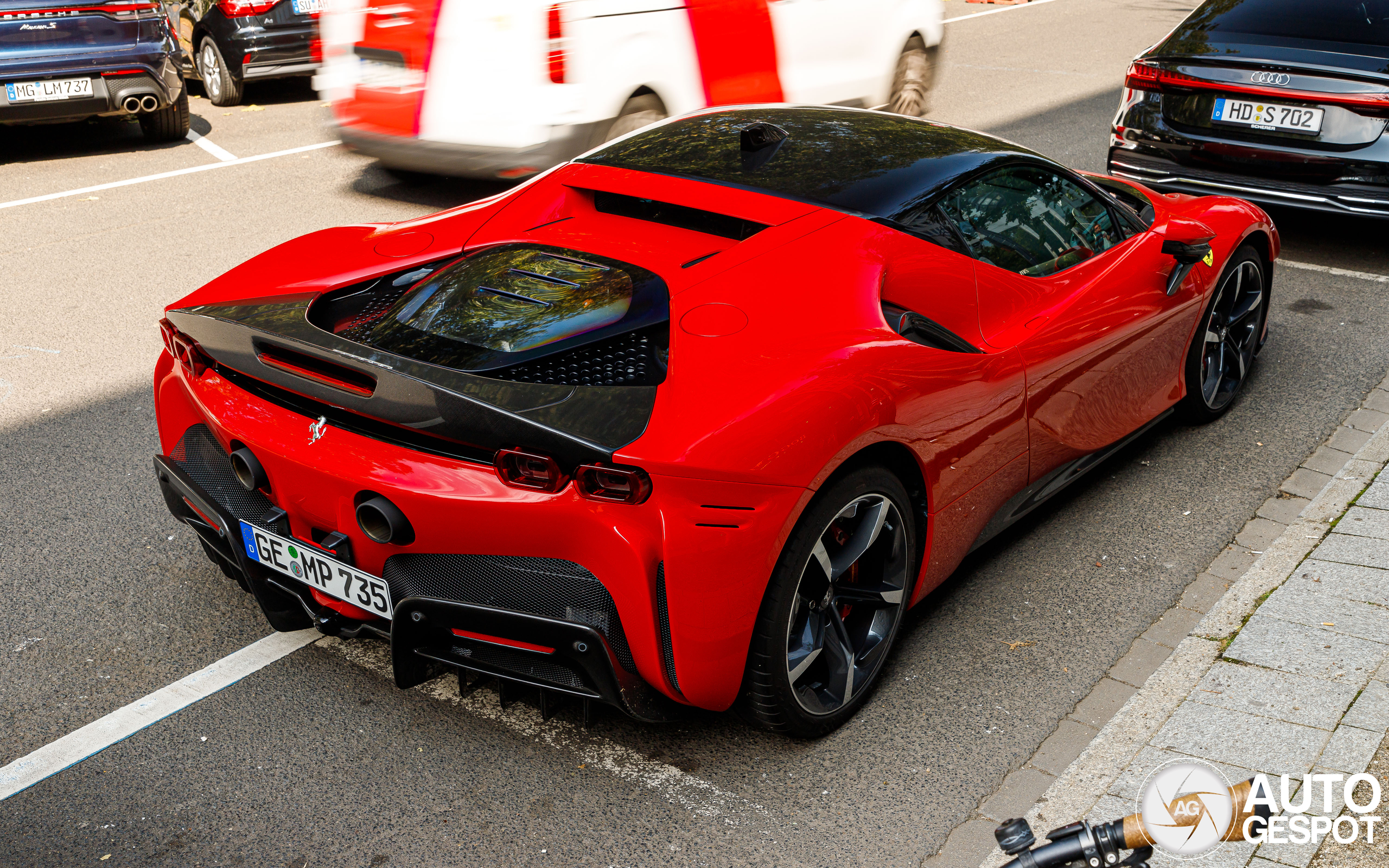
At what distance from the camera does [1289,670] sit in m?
3.15

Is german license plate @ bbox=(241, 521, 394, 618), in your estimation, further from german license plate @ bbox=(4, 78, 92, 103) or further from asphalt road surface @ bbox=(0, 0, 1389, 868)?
german license plate @ bbox=(4, 78, 92, 103)

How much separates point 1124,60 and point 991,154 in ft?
35.5

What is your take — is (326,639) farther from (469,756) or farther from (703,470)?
(703,470)

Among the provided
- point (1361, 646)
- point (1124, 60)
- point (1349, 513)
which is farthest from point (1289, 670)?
point (1124, 60)

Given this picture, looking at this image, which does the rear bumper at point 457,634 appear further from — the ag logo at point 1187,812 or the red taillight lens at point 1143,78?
the red taillight lens at point 1143,78

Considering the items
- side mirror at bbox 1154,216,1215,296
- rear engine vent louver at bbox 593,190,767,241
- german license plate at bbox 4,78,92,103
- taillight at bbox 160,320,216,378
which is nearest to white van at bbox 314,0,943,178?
german license plate at bbox 4,78,92,103

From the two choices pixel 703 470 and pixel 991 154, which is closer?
pixel 703 470

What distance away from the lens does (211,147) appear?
9.70 metres

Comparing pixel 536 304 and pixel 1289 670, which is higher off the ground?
pixel 536 304

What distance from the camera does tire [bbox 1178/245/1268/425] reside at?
4508 millimetres

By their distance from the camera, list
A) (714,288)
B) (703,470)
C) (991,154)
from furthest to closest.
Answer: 1. (991,154)
2. (714,288)
3. (703,470)

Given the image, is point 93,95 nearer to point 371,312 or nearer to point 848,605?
point 371,312

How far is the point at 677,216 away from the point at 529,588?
1.32m

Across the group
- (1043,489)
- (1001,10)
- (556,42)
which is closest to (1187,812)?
(1043,489)
